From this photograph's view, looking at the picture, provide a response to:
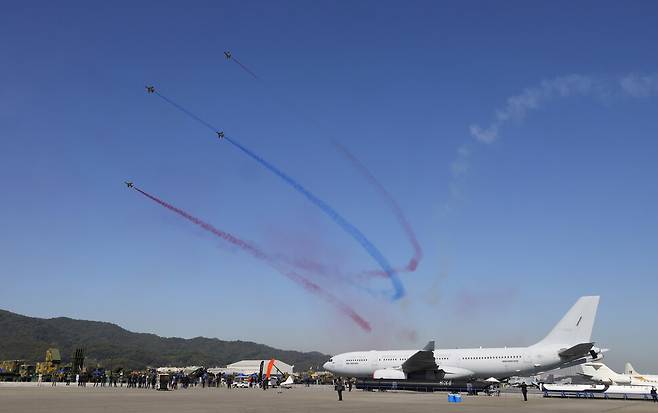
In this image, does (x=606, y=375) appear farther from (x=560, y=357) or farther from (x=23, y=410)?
(x=23, y=410)

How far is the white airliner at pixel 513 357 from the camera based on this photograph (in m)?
61.9

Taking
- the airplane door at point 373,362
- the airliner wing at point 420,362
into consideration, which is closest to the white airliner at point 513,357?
the airliner wing at point 420,362

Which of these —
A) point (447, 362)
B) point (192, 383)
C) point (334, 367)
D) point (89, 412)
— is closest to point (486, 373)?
point (447, 362)

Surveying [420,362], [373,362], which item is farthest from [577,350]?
[373,362]

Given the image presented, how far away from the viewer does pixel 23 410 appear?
2398 cm

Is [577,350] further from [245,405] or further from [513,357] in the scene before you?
[245,405]

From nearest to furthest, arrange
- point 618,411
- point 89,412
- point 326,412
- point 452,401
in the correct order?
point 89,412 < point 326,412 < point 618,411 < point 452,401

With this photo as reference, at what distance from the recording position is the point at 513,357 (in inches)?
2494

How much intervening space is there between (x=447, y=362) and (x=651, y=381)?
116 ft

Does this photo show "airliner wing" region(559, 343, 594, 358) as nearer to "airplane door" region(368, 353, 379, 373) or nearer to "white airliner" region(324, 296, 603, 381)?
"white airliner" region(324, 296, 603, 381)

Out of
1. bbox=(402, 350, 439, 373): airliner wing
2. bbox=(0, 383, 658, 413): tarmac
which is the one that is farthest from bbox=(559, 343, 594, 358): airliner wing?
bbox=(0, 383, 658, 413): tarmac

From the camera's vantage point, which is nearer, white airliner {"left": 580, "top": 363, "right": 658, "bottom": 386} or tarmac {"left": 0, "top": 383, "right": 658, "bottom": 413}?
tarmac {"left": 0, "top": 383, "right": 658, "bottom": 413}

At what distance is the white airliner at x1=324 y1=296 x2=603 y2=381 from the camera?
203 feet

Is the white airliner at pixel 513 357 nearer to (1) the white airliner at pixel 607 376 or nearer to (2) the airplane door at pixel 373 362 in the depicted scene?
(2) the airplane door at pixel 373 362
